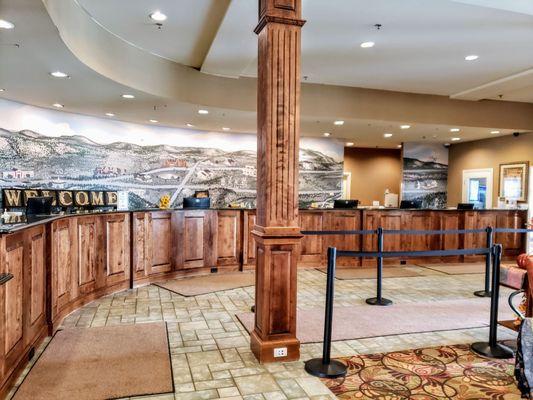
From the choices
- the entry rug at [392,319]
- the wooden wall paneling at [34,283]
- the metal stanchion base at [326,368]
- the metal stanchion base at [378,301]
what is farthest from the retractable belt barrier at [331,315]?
the wooden wall paneling at [34,283]

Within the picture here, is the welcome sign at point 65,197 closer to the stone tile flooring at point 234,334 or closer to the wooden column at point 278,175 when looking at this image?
the stone tile flooring at point 234,334

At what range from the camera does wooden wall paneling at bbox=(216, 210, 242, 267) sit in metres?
6.82

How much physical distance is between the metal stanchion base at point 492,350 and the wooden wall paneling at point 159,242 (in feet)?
13.9

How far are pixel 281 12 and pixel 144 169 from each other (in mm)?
5904

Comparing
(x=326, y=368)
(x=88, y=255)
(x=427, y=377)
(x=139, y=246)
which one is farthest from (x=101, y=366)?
(x=139, y=246)

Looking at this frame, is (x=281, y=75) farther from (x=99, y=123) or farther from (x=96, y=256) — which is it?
(x=99, y=123)

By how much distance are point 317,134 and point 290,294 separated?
6958 millimetres

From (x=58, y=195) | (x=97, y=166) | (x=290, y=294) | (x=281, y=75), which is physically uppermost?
(x=281, y=75)

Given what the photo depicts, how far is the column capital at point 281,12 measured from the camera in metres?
3.21

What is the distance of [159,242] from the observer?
602 cm

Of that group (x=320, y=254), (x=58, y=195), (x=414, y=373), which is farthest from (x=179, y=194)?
(x=414, y=373)

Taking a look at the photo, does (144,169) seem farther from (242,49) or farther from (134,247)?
(242,49)

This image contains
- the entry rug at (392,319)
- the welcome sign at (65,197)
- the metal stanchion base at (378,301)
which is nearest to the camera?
the entry rug at (392,319)

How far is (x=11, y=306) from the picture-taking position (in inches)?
109
